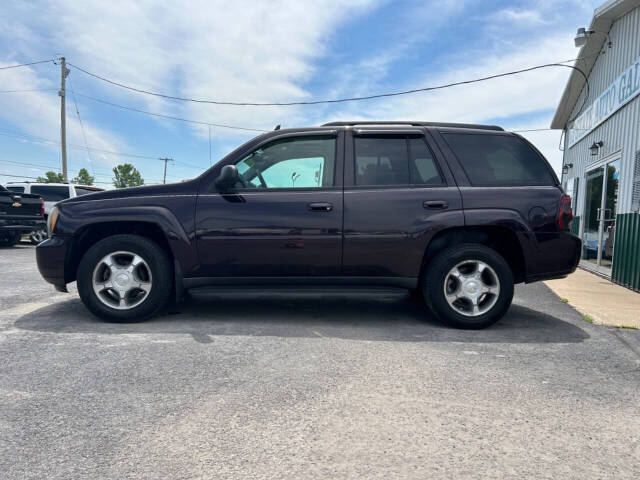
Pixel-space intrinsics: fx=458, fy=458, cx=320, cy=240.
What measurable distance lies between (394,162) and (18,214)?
1152cm

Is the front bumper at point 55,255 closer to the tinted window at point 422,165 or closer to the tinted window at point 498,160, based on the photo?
the tinted window at point 422,165

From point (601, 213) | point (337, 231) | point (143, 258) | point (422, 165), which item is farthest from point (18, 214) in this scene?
point (601, 213)

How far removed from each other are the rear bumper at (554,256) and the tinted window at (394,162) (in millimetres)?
1079

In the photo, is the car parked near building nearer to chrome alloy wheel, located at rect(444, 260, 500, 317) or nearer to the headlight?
the headlight

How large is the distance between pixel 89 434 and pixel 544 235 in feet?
12.4

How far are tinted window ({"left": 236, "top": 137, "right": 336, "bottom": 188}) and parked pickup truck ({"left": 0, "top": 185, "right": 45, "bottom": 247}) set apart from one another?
1035 cm

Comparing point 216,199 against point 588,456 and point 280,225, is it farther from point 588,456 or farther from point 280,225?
point 588,456

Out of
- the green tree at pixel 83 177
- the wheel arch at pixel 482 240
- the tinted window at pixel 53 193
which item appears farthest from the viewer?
the green tree at pixel 83 177

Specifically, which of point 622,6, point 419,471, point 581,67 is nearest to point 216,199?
point 419,471

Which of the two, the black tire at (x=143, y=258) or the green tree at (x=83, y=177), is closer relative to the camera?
the black tire at (x=143, y=258)

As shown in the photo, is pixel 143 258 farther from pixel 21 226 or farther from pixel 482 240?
pixel 21 226

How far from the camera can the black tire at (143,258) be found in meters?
4.07

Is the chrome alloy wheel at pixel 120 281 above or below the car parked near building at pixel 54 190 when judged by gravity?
below

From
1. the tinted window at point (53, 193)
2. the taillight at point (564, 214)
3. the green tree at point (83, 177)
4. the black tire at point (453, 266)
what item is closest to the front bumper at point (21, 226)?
the tinted window at point (53, 193)
